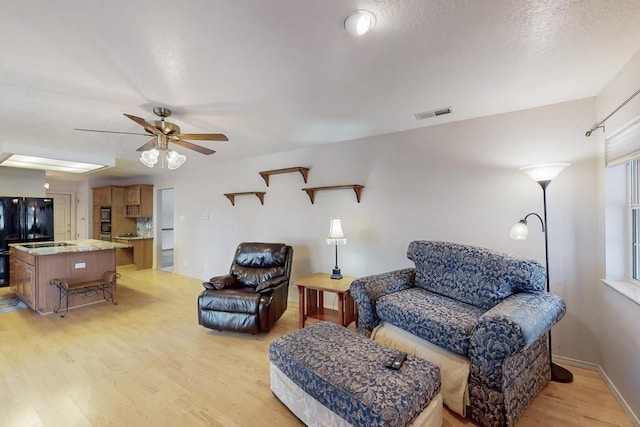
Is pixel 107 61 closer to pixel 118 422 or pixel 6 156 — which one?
pixel 118 422

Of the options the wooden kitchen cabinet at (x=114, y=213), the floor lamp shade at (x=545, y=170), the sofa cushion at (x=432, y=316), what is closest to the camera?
the sofa cushion at (x=432, y=316)

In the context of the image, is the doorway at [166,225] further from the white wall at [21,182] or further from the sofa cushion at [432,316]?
the sofa cushion at [432,316]

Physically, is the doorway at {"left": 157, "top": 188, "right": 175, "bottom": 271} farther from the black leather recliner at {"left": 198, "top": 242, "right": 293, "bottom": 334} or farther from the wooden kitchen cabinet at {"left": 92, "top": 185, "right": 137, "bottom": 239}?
the black leather recliner at {"left": 198, "top": 242, "right": 293, "bottom": 334}

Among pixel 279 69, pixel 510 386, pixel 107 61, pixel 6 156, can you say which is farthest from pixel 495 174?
pixel 6 156

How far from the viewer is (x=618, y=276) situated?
2.11m

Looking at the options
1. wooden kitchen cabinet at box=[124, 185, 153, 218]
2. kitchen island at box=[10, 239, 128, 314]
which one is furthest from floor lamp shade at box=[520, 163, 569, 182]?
wooden kitchen cabinet at box=[124, 185, 153, 218]

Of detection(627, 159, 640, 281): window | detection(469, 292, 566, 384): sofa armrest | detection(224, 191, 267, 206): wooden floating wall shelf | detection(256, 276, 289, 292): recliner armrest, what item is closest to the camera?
detection(469, 292, 566, 384): sofa armrest

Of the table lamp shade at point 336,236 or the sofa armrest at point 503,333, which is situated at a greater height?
the table lamp shade at point 336,236

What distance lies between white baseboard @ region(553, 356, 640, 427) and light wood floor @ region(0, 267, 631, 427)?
0.14 feet

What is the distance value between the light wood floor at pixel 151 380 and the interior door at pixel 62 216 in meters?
5.37

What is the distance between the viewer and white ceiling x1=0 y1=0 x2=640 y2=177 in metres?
1.34

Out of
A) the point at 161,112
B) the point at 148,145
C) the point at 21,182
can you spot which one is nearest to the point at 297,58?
the point at 161,112

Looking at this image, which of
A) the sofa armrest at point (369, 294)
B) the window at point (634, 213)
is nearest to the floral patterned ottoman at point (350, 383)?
the sofa armrest at point (369, 294)

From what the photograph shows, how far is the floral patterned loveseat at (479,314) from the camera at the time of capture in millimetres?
1651
